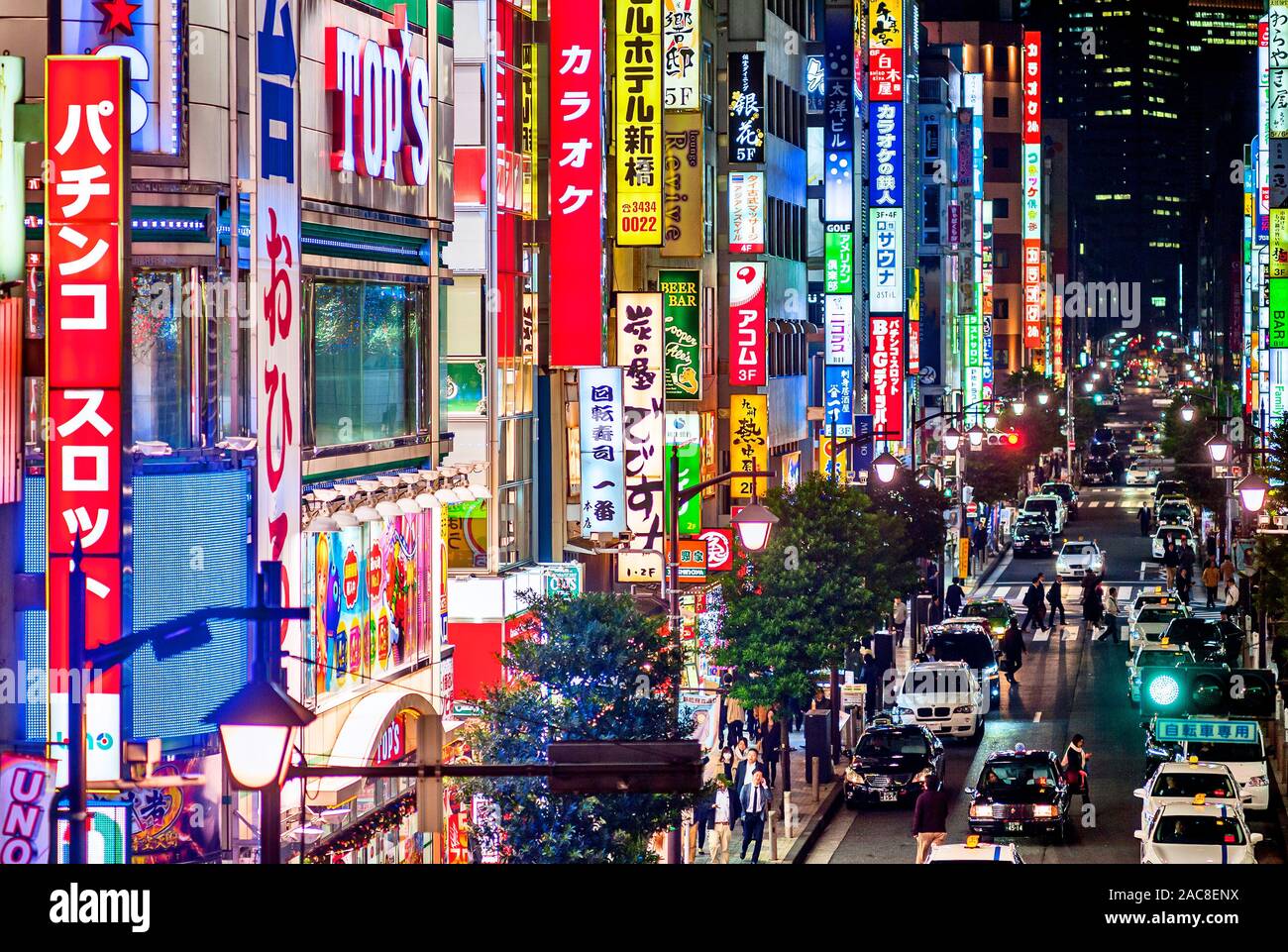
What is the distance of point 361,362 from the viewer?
2628cm

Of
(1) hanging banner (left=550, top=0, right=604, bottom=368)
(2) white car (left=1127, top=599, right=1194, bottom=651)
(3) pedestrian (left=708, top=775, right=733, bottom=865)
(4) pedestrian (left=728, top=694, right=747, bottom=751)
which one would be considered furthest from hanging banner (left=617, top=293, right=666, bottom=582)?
(2) white car (left=1127, top=599, right=1194, bottom=651)

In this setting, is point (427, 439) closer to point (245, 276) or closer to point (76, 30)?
point (245, 276)

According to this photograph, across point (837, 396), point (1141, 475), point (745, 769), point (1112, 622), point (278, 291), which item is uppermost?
point (278, 291)

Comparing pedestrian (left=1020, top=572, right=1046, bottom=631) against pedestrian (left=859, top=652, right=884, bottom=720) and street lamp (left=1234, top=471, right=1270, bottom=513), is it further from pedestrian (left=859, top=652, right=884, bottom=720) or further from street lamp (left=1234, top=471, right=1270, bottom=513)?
street lamp (left=1234, top=471, right=1270, bottom=513)

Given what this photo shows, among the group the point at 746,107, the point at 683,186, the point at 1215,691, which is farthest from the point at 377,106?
the point at 746,107

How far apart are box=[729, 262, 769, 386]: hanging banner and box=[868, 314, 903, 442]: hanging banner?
1520cm

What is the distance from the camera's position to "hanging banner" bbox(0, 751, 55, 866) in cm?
1650

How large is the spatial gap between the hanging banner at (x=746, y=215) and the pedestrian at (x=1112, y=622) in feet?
43.2

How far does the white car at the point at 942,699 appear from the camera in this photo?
42.2m

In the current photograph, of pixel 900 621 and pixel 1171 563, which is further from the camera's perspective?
pixel 1171 563

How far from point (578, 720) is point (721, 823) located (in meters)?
7.25

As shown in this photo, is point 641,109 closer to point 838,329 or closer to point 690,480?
point 690,480

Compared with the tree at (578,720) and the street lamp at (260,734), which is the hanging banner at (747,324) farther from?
the street lamp at (260,734)
